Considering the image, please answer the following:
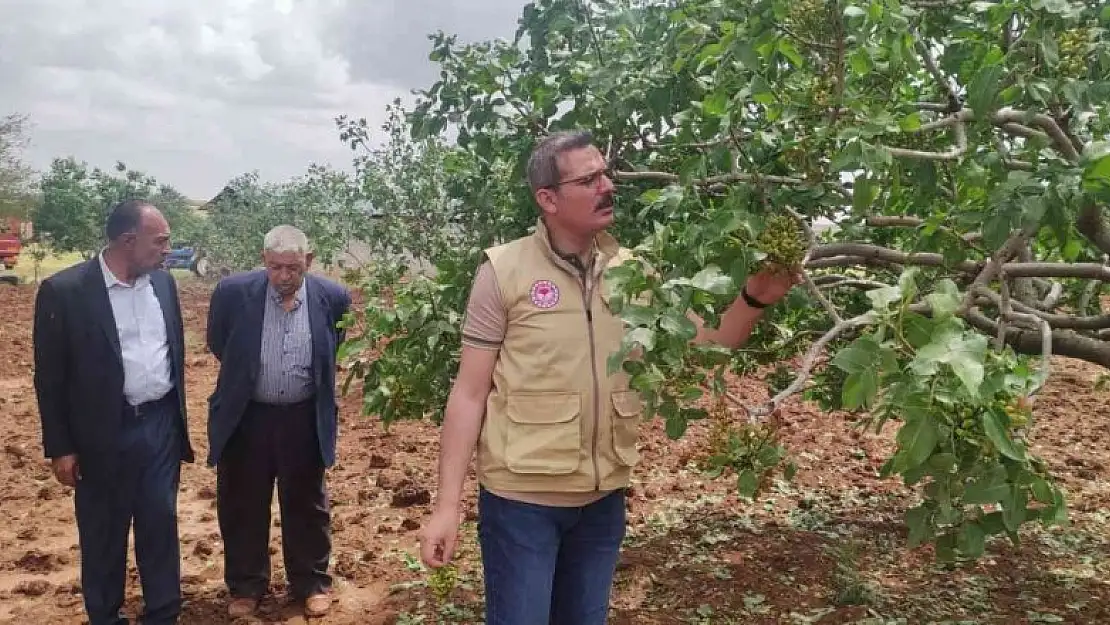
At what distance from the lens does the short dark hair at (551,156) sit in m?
2.31

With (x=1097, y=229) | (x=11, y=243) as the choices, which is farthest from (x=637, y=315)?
(x=11, y=243)

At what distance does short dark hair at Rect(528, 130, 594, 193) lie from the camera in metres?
2.31

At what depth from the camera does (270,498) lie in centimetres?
431

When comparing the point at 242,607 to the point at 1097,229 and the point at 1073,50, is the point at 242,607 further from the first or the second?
the point at 1073,50

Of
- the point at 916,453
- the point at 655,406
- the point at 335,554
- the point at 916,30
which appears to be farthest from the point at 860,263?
the point at 335,554

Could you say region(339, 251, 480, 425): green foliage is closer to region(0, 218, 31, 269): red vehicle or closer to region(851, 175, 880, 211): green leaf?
region(851, 175, 880, 211): green leaf

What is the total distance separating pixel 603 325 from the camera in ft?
7.73

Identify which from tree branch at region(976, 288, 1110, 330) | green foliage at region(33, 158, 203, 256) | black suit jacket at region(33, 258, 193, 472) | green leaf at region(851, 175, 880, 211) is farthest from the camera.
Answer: green foliage at region(33, 158, 203, 256)

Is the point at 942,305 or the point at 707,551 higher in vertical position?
the point at 942,305

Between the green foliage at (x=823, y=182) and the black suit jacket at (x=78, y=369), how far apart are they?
3.40 ft

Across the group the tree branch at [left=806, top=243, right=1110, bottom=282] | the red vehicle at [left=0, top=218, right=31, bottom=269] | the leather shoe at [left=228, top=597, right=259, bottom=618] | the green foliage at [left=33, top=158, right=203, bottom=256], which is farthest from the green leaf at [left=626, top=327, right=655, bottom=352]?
the red vehicle at [left=0, top=218, right=31, bottom=269]

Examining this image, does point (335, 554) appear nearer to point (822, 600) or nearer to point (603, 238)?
point (822, 600)

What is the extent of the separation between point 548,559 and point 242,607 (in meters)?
2.50

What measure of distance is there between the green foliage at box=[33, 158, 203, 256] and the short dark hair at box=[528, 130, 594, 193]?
20.8 metres
